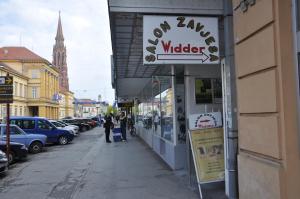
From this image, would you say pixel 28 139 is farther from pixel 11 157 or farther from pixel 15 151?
pixel 11 157

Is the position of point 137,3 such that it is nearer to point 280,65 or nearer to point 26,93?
point 280,65

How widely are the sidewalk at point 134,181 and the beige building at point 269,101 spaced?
241cm

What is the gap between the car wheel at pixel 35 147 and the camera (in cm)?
1880

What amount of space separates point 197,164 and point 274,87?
2.90 meters

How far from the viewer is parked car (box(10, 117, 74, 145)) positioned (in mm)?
22328

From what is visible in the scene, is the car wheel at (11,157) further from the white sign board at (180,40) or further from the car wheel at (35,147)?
the white sign board at (180,40)

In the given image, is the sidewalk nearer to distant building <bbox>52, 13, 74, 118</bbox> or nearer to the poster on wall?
the poster on wall

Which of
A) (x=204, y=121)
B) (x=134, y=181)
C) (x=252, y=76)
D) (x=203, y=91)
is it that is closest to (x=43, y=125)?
(x=134, y=181)

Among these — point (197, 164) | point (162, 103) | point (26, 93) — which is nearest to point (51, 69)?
point (26, 93)

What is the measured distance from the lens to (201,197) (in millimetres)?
7598

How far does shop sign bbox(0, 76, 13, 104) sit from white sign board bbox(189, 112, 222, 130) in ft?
27.2

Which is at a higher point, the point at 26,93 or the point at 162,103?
Answer: the point at 26,93

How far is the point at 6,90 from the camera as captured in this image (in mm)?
14078

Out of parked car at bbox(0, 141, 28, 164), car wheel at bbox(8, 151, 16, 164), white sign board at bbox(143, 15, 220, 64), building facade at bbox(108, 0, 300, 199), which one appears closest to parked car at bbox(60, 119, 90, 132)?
parked car at bbox(0, 141, 28, 164)
